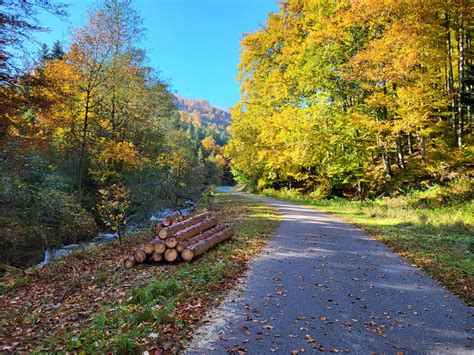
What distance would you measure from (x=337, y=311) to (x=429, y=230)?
25.6 feet

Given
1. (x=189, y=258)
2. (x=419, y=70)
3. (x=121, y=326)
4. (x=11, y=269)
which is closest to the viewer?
Answer: (x=121, y=326)

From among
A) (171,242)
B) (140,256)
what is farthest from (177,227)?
(140,256)

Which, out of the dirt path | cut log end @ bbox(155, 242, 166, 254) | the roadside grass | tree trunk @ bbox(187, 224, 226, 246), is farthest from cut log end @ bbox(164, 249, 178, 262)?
the roadside grass

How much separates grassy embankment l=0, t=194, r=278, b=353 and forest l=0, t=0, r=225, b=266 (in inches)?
111

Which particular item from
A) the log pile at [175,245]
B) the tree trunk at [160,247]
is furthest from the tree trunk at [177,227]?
the tree trunk at [160,247]

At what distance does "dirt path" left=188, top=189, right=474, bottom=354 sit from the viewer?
158 inches

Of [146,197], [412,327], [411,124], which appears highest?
[411,124]

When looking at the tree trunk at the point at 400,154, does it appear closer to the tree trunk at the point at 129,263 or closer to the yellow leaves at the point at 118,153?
the yellow leaves at the point at 118,153

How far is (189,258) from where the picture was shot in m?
7.44

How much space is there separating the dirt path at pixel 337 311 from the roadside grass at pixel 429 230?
0.48 meters

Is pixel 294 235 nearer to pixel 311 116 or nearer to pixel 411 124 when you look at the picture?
pixel 411 124

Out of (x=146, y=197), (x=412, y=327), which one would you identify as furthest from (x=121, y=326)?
(x=146, y=197)

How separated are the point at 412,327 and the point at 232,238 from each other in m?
6.07

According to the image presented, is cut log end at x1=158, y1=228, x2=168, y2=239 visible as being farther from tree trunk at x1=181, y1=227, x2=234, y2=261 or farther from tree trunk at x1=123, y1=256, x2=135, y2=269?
tree trunk at x1=123, y1=256, x2=135, y2=269
